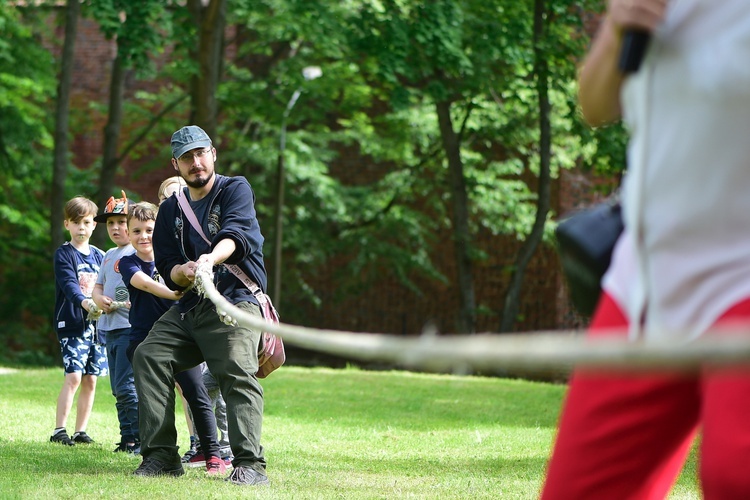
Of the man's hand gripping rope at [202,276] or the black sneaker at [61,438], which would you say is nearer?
the man's hand gripping rope at [202,276]

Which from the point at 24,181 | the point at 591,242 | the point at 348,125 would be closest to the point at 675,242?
the point at 591,242

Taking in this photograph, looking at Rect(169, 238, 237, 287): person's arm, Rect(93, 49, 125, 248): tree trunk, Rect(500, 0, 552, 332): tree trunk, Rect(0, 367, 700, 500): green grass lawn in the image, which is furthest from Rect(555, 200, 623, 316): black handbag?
Rect(93, 49, 125, 248): tree trunk

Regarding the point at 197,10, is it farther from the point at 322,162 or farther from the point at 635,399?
the point at 635,399

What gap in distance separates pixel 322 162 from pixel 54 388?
1371cm

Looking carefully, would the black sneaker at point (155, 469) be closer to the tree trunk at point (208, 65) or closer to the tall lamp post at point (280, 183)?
the tree trunk at point (208, 65)

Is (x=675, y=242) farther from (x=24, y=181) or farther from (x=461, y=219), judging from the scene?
(x=24, y=181)

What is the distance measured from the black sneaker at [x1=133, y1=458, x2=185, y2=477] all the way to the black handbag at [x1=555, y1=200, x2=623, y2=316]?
431cm

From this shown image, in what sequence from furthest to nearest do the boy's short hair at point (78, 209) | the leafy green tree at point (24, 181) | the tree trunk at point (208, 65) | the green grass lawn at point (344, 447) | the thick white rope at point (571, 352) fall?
→ the leafy green tree at point (24, 181) < the tree trunk at point (208, 65) < the boy's short hair at point (78, 209) < the green grass lawn at point (344, 447) < the thick white rope at point (571, 352)

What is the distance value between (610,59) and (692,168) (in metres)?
0.30

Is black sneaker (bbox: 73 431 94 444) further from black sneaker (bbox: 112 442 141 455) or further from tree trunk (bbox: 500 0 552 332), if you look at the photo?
tree trunk (bbox: 500 0 552 332)

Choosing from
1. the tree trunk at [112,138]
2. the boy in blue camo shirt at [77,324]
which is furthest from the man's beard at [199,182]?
the tree trunk at [112,138]

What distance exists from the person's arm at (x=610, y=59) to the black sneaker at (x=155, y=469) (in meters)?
4.53

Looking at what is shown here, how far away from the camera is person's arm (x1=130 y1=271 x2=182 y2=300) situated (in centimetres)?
678

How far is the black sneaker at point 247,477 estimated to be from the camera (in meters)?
6.09
